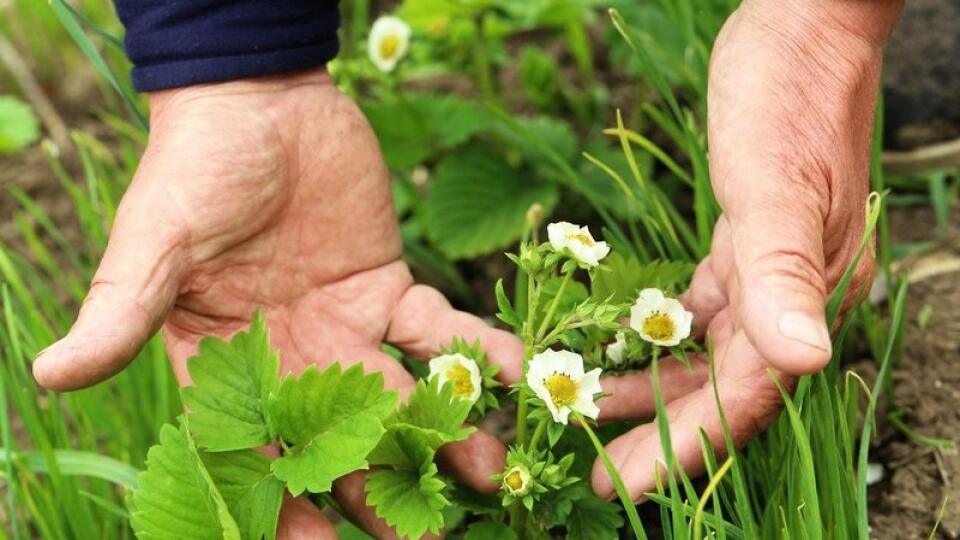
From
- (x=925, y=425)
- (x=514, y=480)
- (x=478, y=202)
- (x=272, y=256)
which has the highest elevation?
(x=272, y=256)

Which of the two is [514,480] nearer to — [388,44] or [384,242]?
[384,242]

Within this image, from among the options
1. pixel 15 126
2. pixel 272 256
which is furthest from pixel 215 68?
pixel 15 126

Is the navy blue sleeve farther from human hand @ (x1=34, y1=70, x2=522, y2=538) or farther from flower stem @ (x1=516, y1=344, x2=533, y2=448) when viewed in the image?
flower stem @ (x1=516, y1=344, x2=533, y2=448)

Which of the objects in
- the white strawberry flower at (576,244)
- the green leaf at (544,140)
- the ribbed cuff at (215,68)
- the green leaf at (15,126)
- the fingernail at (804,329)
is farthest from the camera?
the green leaf at (15,126)

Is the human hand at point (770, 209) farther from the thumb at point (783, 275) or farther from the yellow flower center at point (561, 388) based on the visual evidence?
the yellow flower center at point (561, 388)

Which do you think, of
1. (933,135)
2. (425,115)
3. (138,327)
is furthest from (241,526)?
(933,135)

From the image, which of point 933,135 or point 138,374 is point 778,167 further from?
point 933,135

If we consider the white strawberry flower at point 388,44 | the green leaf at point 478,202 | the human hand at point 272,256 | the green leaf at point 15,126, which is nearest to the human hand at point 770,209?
the human hand at point 272,256
